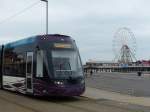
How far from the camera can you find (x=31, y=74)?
77.0 feet

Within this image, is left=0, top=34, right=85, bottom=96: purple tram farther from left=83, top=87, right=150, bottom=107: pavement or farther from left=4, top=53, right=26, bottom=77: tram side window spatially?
left=83, top=87, right=150, bottom=107: pavement

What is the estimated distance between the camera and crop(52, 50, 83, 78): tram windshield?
72.4ft

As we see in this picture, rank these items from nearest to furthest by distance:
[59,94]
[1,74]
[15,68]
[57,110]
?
[57,110] < [59,94] < [15,68] < [1,74]

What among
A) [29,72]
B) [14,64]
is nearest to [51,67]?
[29,72]

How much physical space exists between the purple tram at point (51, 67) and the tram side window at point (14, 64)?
0.19ft

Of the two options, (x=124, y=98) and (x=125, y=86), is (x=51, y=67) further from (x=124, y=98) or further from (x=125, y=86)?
(x=125, y=86)

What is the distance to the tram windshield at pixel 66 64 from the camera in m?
22.1

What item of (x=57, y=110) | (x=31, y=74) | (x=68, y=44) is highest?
(x=68, y=44)

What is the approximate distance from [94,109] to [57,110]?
149cm

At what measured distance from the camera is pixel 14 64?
27.4 metres

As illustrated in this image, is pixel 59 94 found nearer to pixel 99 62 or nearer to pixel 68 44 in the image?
pixel 68 44

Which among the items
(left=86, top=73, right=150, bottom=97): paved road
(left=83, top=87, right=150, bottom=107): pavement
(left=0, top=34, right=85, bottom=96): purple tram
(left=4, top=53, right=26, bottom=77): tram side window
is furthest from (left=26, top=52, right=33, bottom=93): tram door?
(left=86, top=73, right=150, bottom=97): paved road

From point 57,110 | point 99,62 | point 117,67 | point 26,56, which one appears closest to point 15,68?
point 26,56

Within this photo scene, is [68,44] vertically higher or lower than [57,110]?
higher
